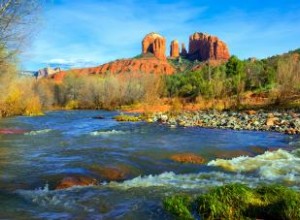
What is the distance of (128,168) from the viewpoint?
15047 millimetres

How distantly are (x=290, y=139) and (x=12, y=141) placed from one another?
49.0ft

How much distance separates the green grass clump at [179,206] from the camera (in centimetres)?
867

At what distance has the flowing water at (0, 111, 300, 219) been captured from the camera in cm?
999

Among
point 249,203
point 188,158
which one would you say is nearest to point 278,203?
point 249,203

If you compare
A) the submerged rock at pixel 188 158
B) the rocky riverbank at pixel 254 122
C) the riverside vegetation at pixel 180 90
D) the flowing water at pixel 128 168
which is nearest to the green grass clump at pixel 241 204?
the flowing water at pixel 128 168

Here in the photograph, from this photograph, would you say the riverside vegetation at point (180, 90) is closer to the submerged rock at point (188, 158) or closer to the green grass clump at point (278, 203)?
the submerged rock at point (188, 158)

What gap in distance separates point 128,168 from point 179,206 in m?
6.20

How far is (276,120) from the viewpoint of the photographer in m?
30.4

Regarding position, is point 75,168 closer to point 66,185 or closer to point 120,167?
point 120,167

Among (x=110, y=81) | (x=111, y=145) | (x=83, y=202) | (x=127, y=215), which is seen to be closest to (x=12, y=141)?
(x=111, y=145)

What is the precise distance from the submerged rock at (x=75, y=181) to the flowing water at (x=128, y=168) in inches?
10.1

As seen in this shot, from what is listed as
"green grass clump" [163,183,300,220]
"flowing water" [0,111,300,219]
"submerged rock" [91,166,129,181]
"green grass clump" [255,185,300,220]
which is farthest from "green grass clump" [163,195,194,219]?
"submerged rock" [91,166,129,181]

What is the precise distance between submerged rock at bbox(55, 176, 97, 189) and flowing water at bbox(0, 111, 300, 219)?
10.1 inches

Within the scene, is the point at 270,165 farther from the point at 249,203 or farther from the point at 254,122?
the point at 254,122
